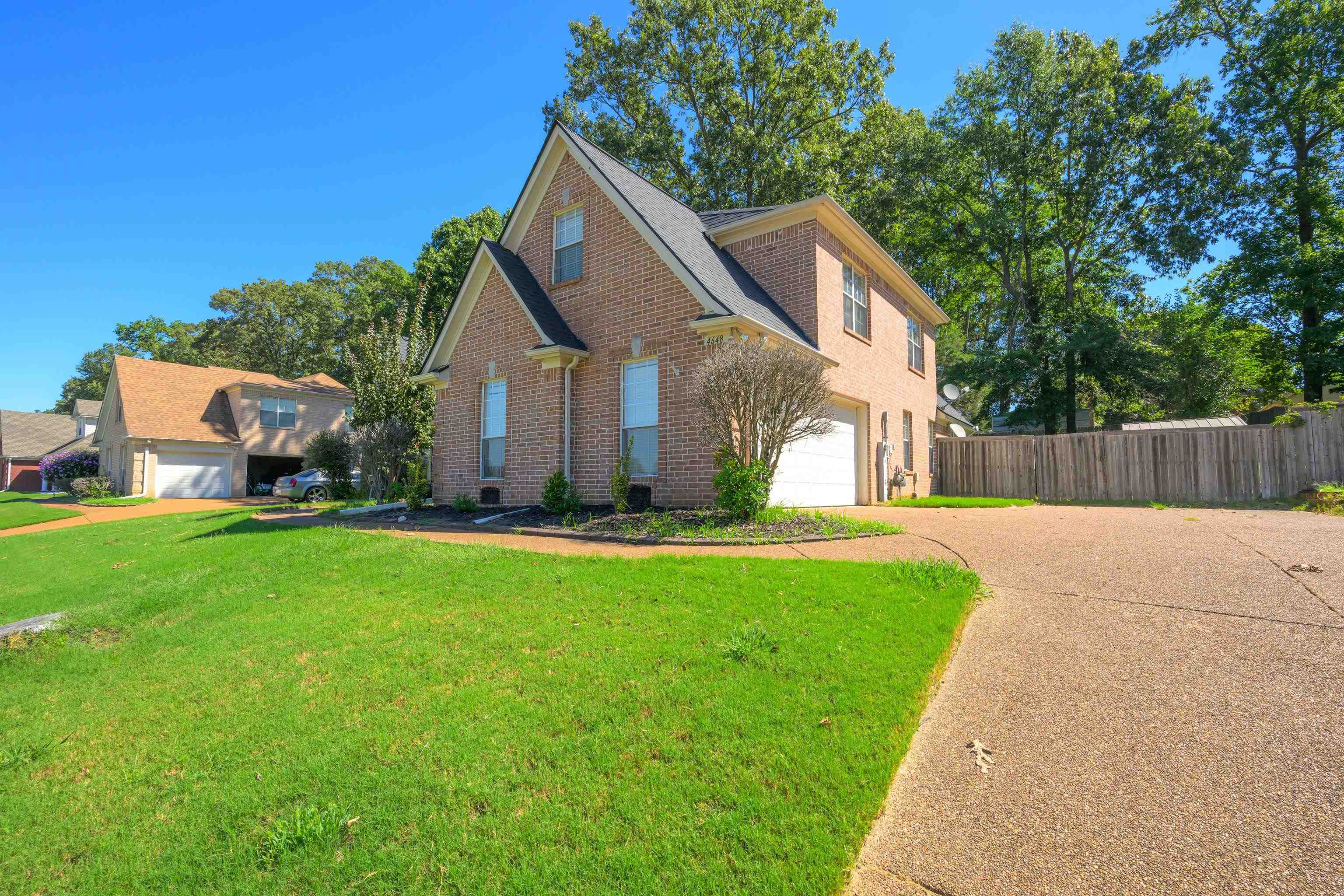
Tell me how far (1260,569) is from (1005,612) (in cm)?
263

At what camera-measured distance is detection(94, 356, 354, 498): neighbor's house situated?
87.5 ft

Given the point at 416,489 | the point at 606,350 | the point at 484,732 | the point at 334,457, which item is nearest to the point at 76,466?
the point at 334,457

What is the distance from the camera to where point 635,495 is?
35.3 feet

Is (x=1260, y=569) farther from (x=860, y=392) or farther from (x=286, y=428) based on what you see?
(x=286, y=428)

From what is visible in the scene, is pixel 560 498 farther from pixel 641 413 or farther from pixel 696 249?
pixel 696 249

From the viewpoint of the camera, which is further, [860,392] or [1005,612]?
[860,392]

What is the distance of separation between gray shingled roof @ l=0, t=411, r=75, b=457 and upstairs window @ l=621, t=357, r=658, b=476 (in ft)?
192

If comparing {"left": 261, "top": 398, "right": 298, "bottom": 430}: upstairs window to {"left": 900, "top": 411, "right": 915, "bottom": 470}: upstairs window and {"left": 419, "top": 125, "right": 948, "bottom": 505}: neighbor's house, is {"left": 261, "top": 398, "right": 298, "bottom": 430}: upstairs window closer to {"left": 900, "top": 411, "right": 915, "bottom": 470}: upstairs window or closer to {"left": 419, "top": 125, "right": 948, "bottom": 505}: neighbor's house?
{"left": 419, "top": 125, "right": 948, "bottom": 505}: neighbor's house

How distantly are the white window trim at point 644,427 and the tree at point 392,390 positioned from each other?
6979 millimetres

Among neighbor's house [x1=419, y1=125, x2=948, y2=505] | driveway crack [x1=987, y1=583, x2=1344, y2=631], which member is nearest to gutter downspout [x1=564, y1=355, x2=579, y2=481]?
neighbor's house [x1=419, y1=125, x2=948, y2=505]

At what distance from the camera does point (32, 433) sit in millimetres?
48312

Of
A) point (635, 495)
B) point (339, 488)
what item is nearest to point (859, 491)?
point (635, 495)

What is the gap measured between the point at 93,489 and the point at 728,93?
32.2m

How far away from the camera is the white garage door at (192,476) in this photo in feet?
88.4
